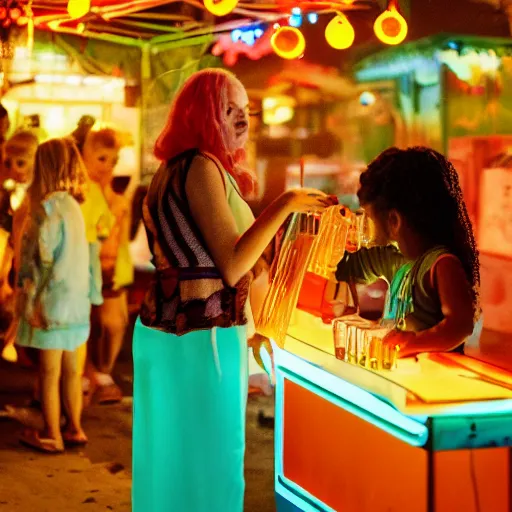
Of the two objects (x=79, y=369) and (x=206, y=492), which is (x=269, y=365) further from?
(x=79, y=369)

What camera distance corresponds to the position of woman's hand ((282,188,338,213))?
2381 mm

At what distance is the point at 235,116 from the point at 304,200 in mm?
367

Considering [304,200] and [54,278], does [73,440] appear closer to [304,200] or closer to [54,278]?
[54,278]

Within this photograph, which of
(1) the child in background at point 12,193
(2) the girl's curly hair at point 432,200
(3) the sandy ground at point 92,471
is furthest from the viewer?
(1) the child in background at point 12,193

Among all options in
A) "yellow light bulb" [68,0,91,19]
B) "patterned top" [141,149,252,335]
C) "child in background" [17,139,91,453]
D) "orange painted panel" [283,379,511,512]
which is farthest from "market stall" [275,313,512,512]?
"yellow light bulb" [68,0,91,19]

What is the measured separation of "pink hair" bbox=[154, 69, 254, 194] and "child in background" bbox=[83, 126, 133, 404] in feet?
10.1

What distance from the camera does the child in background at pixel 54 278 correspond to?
4332 mm

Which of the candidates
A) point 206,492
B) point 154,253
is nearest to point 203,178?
point 154,253

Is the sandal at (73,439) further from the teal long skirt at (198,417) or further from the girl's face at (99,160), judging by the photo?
the teal long skirt at (198,417)

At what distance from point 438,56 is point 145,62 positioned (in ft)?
7.71

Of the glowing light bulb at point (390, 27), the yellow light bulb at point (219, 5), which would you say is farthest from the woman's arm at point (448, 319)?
the yellow light bulb at point (219, 5)

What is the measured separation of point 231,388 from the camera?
247 cm

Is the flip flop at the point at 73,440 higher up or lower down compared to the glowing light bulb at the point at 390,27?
lower down

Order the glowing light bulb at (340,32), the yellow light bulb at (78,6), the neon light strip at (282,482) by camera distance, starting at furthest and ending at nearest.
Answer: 1. the glowing light bulb at (340,32)
2. the yellow light bulb at (78,6)
3. the neon light strip at (282,482)
